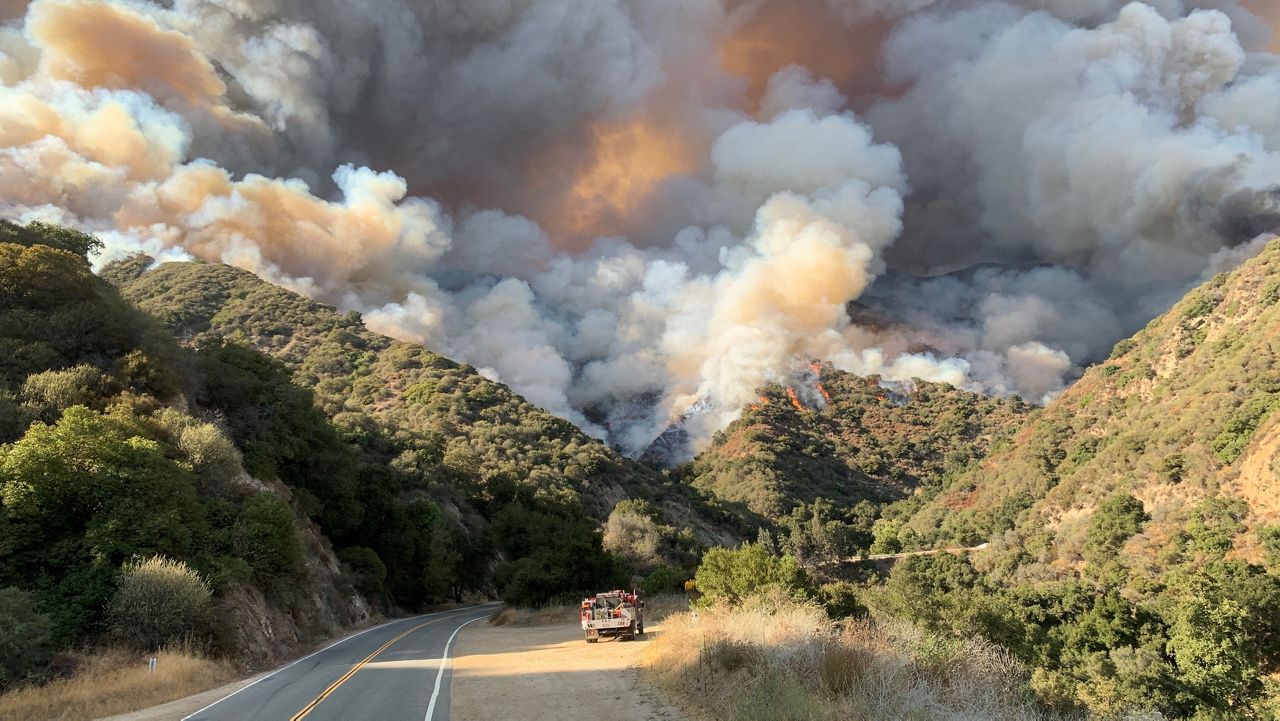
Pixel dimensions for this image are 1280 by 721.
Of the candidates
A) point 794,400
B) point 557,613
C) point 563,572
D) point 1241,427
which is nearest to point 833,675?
point 557,613

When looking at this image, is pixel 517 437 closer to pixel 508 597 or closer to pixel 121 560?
pixel 508 597

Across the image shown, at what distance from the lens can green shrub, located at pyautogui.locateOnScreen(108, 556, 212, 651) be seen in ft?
62.3

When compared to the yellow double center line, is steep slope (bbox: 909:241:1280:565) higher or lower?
higher

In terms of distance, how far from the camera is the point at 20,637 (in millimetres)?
15789

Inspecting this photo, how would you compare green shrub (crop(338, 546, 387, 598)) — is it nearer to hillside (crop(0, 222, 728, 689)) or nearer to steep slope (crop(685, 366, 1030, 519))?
hillside (crop(0, 222, 728, 689))

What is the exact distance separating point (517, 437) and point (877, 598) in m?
77.3

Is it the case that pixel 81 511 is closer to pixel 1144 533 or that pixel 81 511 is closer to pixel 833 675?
pixel 833 675

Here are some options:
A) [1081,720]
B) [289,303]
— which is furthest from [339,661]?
[289,303]

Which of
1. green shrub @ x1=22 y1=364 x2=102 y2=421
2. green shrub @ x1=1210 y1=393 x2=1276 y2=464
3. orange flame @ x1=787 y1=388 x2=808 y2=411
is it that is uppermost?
orange flame @ x1=787 y1=388 x2=808 y2=411

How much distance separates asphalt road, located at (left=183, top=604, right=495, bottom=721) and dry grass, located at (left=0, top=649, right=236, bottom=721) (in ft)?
5.25

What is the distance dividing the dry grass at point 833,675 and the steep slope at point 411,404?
59.6 metres

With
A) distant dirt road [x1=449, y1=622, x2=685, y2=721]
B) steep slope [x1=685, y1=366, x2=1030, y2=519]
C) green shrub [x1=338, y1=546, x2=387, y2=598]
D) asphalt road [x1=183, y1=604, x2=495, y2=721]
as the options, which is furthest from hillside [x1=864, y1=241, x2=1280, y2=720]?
green shrub [x1=338, y1=546, x2=387, y2=598]

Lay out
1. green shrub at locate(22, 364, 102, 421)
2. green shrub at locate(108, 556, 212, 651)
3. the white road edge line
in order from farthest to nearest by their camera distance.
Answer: green shrub at locate(22, 364, 102, 421) < green shrub at locate(108, 556, 212, 651) < the white road edge line

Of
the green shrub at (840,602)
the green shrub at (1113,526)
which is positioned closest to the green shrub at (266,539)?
the green shrub at (840,602)
